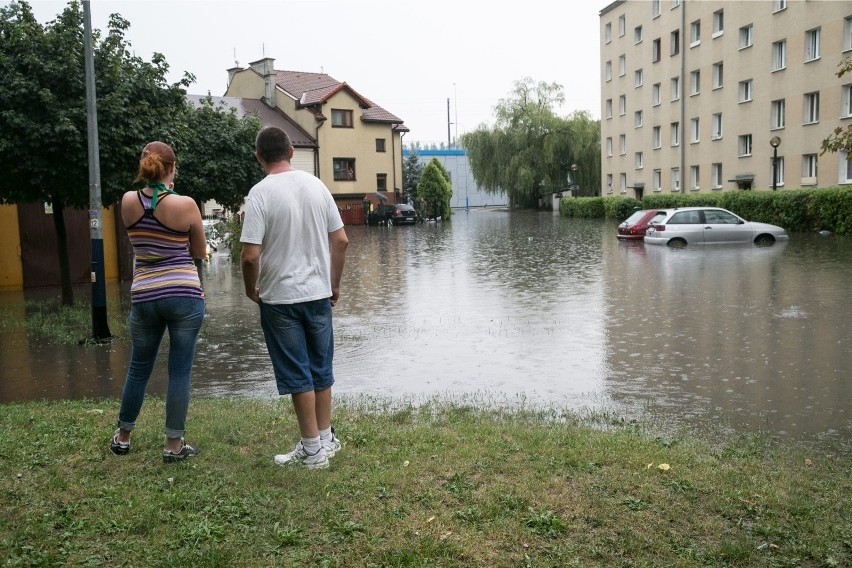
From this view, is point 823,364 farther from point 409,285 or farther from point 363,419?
point 409,285

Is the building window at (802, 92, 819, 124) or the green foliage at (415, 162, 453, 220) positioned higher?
the building window at (802, 92, 819, 124)

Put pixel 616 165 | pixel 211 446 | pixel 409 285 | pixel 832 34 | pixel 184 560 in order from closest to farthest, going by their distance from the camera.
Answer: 1. pixel 184 560
2. pixel 211 446
3. pixel 409 285
4. pixel 832 34
5. pixel 616 165

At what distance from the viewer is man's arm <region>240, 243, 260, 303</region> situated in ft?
15.1

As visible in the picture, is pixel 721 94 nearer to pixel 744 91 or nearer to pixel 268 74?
pixel 744 91

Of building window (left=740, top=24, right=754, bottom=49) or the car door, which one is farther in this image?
building window (left=740, top=24, right=754, bottom=49)

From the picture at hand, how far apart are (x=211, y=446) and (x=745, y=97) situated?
39.7 meters

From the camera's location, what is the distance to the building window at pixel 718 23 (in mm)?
40938

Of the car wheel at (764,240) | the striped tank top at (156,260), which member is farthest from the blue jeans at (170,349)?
the car wheel at (764,240)

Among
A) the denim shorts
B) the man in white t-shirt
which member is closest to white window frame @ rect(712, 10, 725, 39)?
the man in white t-shirt

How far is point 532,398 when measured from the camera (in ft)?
24.2

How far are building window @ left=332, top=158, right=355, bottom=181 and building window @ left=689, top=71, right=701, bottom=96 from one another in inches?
877

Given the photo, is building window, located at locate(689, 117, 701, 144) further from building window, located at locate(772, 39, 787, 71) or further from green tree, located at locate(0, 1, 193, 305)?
green tree, located at locate(0, 1, 193, 305)

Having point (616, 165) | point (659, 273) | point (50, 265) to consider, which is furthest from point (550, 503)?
point (616, 165)

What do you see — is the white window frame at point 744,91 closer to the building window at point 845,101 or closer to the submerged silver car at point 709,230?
the building window at point 845,101
